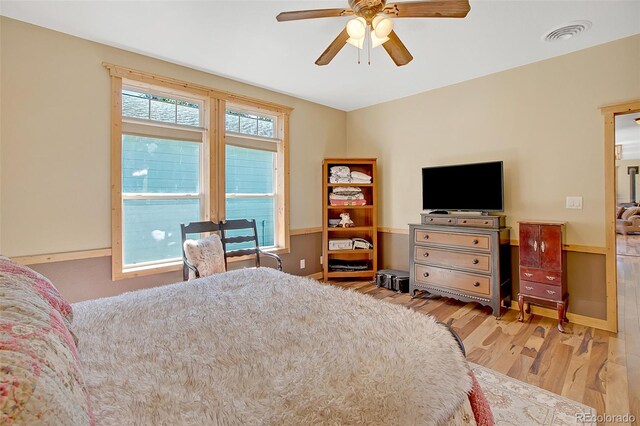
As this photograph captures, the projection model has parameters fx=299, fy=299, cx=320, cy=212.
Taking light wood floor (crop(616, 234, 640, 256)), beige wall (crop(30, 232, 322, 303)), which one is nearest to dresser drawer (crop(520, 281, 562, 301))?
beige wall (crop(30, 232, 322, 303))

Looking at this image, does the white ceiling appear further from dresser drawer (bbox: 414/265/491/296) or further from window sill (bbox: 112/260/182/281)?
dresser drawer (bbox: 414/265/491/296)

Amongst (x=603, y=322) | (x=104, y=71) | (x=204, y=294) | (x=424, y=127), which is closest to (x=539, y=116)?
(x=424, y=127)

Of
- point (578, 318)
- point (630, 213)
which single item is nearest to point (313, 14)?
point (578, 318)

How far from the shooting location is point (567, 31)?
2.58 meters

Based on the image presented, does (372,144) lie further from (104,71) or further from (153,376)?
(153,376)

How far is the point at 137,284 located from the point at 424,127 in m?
3.92

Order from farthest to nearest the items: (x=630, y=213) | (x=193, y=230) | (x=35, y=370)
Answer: (x=630, y=213) → (x=193, y=230) → (x=35, y=370)

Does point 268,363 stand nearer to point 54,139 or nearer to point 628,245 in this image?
point 54,139

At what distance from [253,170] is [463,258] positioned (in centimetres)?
279

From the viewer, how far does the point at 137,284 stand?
9.80 ft

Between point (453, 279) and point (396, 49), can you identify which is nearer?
point (396, 49)

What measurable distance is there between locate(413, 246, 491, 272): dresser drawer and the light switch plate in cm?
91

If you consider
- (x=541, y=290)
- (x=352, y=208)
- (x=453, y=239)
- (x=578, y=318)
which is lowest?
(x=578, y=318)

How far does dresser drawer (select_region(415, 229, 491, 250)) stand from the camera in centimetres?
321
